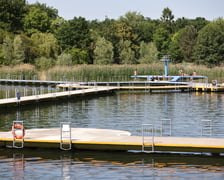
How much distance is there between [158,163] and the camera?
76.5 ft

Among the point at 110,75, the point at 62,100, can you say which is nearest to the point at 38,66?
the point at 110,75

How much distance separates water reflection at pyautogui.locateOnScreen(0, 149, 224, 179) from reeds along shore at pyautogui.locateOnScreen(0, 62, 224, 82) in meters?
48.7

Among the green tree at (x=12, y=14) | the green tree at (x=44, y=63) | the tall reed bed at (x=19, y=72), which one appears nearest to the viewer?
the tall reed bed at (x=19, y=72)

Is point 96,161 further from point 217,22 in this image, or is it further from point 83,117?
point 217,22

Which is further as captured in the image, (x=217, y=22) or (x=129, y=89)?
(x=217, y=22)

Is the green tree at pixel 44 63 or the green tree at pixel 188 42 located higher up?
the green tree at pixel 188 42

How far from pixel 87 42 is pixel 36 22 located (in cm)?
1324

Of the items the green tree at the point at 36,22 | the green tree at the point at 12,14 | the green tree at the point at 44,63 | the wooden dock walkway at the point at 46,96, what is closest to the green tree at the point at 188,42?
the green tree at the point at 36,22

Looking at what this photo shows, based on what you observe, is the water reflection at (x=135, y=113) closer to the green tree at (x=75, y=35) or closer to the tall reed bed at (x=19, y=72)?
the tall reed bed at (x=19, y=72)

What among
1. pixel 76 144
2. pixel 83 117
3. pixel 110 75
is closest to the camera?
pixel 76 144

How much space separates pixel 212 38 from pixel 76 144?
79.5 meters

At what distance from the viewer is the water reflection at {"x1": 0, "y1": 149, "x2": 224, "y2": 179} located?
71.1 feet

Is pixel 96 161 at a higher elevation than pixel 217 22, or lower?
lower

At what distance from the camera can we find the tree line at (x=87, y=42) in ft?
306
